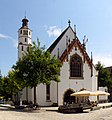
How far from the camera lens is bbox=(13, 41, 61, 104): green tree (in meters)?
35.8

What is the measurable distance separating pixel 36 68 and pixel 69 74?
1149 centimetres

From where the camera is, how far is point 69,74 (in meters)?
46.2

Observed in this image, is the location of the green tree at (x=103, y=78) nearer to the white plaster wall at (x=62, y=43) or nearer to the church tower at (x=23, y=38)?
the church tower at (x=23, y=38)

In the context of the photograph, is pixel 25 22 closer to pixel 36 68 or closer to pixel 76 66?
pixel 76 66

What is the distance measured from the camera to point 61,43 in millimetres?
47719

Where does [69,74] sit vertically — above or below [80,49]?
below

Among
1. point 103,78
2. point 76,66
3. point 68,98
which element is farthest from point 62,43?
point 103,78

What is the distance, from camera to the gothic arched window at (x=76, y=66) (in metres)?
46.8

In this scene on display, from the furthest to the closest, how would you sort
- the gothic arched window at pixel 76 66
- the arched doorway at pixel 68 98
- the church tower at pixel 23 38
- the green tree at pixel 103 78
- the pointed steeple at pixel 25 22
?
the green tree at pixel 103 78 → the pointed steeple at pixel 25 22 → the church tower at pixel 23 38 → the gothic arched window at pixel 76 66 → the arched doorway at pixel 68 98

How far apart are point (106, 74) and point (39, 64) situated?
1897 inches

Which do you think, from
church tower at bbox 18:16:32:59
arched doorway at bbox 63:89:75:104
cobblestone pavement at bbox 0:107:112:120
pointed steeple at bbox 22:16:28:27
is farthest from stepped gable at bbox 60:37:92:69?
cobblestone pavement at bbox 0:107:112:120

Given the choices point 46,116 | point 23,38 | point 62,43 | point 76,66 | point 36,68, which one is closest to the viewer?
point 46,116

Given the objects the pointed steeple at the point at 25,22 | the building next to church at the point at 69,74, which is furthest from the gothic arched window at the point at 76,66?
the pointed steeple at the point at 25,22

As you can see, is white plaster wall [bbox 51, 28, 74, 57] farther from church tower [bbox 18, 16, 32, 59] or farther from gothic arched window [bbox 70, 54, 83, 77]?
church tower [bbox 18, 16, 32, 59]
